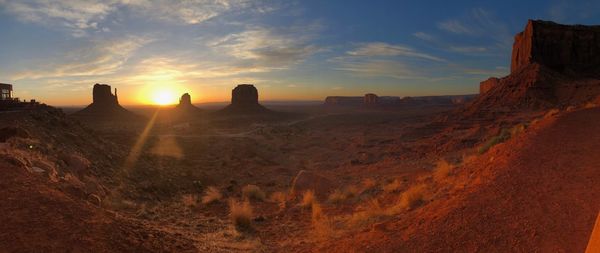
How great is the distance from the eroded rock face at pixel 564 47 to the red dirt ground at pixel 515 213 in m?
43.6

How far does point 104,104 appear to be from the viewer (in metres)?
69.7

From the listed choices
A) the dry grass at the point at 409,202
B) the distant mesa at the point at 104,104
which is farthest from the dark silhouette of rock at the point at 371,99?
the dry grass at the point at 409,202

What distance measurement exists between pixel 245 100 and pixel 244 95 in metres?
1.55

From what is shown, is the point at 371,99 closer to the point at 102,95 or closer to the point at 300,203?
the point at 102,95

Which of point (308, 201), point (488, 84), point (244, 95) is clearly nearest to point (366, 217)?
point (308, 201)

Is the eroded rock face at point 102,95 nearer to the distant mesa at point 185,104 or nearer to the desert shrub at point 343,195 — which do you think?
the distant mesa at point 185,104

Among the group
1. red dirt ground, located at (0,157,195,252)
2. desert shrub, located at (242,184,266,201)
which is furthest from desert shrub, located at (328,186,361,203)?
red dirt ground, located at (0,157,195,252)

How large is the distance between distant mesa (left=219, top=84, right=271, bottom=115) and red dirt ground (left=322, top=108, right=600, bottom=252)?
294ft

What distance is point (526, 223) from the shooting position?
5898 mm

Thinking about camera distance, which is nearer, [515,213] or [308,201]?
[515,213]

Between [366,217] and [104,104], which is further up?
[104,104]

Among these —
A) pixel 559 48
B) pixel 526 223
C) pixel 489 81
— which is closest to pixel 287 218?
pixel 526 223

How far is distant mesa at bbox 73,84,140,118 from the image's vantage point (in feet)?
223

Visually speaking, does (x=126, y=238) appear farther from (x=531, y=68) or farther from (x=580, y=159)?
(x=531, y=68)
